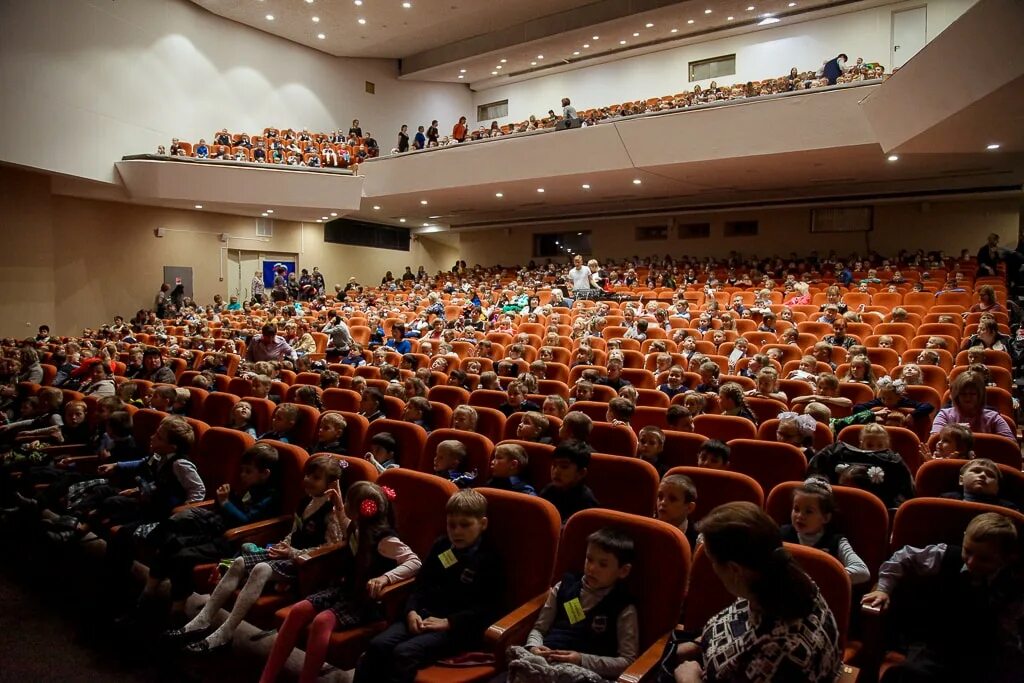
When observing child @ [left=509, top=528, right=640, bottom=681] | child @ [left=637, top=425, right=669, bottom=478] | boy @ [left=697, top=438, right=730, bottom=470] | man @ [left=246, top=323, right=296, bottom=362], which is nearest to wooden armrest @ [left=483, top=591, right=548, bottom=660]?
child @ [left=509, top=528, right=640, bottom=681]

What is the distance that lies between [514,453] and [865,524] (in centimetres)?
135

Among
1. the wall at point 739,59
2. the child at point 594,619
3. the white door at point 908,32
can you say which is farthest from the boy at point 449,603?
the wall at point 739,59

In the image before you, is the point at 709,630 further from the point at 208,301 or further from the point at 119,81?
the point at 208,301

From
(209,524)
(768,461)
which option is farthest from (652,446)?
(209,524)

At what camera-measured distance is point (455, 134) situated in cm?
1473

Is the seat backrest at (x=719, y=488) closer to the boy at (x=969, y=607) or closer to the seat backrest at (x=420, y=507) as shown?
the boy at (x=969, y=607)

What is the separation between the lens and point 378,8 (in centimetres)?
1397

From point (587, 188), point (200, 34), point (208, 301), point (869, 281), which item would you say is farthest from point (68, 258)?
point (869, 281)

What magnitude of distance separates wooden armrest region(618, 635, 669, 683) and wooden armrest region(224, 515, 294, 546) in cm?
173

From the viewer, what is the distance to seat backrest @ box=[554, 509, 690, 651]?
188cm

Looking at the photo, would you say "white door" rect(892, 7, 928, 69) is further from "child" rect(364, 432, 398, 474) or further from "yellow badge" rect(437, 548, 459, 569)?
"yellow badge" rect(437, 548, 459, 569)

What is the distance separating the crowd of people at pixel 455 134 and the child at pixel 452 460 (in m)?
8.45

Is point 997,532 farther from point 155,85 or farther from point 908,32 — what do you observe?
point 155,85

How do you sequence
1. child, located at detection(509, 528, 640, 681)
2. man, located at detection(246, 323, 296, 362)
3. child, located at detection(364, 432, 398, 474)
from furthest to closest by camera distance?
man, located at detection(246, 323, 296, 362), child, located at detection(364, 432, 398, 474), child, located at detection(509, 528, 640, 681)
